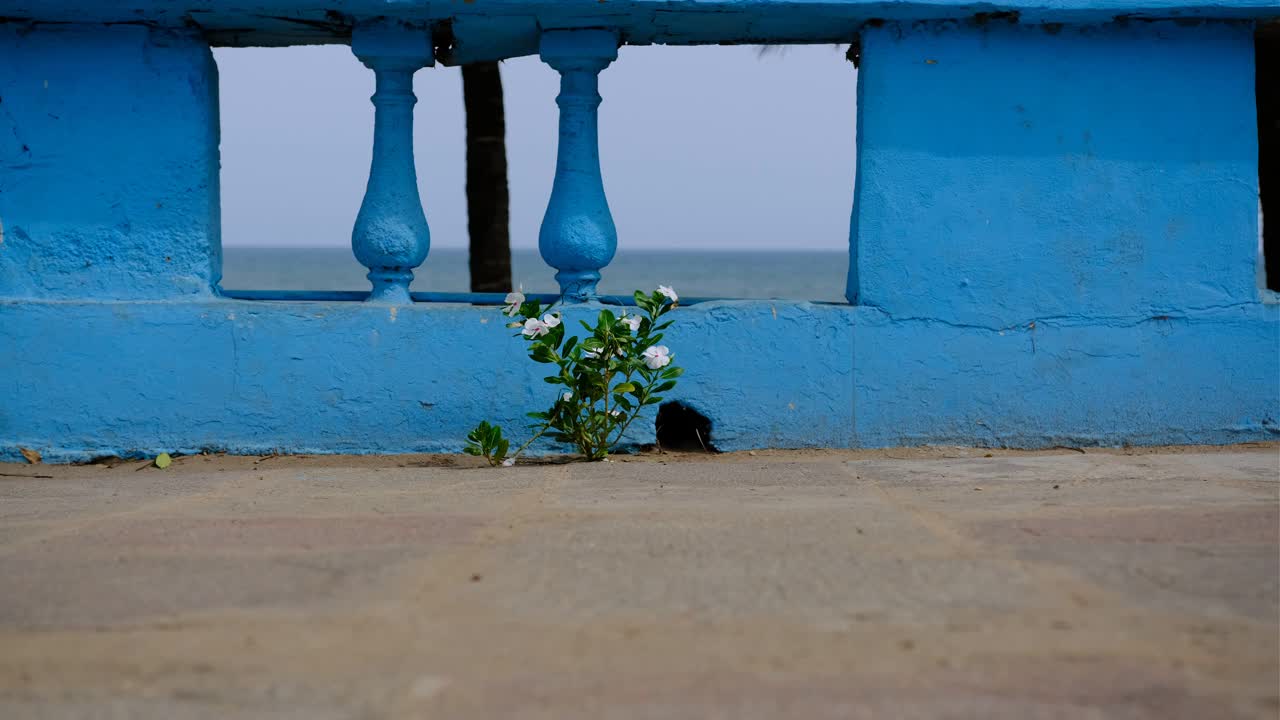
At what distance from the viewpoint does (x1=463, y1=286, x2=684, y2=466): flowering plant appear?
411 cm

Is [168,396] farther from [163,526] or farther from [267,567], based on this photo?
[267,567]

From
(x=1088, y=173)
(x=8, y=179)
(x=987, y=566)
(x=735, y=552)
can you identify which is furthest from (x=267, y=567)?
(x=1088, y=173)

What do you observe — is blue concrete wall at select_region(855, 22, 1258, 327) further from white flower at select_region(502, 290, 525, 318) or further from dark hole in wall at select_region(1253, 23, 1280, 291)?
dark hole in wall at select_region(1253, 23, 1280, 291)

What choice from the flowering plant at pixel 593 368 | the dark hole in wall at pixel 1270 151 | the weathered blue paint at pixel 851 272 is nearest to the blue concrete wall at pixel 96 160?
the weathered blue paint at pixel 851 272

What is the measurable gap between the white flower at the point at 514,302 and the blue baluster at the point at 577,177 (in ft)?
1.07

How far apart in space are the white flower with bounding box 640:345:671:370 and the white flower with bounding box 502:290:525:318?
49cm

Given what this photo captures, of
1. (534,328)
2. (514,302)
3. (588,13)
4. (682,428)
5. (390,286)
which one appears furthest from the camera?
(682,428)

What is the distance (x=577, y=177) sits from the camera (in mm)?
4586

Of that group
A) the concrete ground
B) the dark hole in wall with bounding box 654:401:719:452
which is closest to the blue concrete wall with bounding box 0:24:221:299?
the concrete ground

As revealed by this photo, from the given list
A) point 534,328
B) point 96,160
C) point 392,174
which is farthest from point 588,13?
point 96,160

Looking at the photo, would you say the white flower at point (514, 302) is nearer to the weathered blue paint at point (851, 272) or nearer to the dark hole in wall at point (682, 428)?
the weathered blue paint at point (851, 272)

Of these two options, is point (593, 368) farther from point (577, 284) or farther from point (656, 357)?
point (577, 284)

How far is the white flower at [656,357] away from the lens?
4.11 metres

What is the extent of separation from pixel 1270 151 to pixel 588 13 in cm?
448
